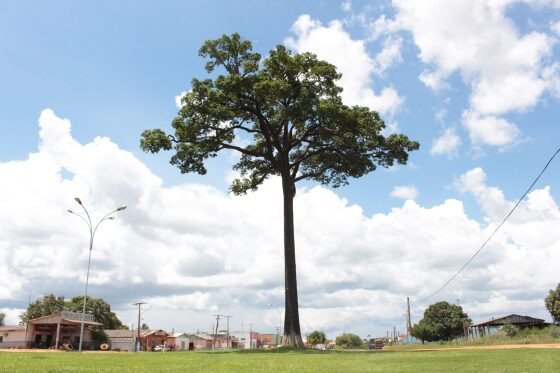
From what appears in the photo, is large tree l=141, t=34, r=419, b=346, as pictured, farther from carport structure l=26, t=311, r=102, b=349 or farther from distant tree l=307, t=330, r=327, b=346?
distant tree l=307, t=330, r=327, b=346

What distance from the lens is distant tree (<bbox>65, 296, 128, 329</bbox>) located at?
331 ft

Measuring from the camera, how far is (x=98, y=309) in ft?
335

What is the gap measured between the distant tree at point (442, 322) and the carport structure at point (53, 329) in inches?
2324

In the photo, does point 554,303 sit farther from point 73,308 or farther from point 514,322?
point 73,308

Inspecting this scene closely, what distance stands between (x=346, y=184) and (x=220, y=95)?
12.8m

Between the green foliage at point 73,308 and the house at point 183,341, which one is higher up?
the green foliage at point 73,308

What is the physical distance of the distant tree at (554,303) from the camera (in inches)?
2896

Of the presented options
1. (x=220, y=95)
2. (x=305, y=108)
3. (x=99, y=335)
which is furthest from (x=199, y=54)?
(x=99, y=335)

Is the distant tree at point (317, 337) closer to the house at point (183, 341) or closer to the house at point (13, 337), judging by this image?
the house at point (183, 341)

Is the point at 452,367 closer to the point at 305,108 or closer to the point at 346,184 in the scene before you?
the point at 305,108

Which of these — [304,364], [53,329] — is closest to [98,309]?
[53,329]

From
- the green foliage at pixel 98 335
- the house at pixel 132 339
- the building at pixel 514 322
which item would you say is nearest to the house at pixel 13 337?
the green foliage at pixel 98 335

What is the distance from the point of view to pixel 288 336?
29703mm

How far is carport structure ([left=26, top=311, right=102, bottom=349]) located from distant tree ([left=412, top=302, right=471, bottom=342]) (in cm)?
5904
